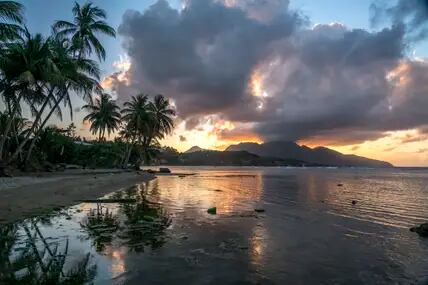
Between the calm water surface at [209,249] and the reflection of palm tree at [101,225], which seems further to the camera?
the reflection of palm tree at [101,225]

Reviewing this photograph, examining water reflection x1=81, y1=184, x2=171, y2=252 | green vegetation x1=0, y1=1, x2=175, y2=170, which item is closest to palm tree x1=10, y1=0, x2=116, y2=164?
green vegetation x1=0, y1=1, x2=175, y2=170

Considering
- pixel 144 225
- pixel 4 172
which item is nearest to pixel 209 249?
pixel 144 225

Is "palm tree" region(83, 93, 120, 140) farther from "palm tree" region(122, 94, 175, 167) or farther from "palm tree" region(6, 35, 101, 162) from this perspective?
"palm tree" region(6, 35, 101, 162)

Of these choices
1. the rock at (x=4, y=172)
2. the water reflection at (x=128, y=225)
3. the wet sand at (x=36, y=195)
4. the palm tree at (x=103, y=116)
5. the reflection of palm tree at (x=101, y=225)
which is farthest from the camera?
the palm tree at (x=103, y=116)

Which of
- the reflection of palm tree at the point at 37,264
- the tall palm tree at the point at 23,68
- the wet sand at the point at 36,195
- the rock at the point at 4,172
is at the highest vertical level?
the tall palm tree at the point at 23,68

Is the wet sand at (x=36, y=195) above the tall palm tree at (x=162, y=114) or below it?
below

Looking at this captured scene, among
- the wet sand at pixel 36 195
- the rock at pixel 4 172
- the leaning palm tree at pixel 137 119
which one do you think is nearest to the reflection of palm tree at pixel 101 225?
the wet sand at pixel 36 195

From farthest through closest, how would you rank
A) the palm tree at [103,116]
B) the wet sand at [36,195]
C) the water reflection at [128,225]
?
the palm tree at [103,116], the wet sand at [36,195], the water reflection at [128,225]

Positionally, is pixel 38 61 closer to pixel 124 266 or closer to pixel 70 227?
pixel 70 227

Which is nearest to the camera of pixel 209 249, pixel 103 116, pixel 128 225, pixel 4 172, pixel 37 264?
pixel 37 264

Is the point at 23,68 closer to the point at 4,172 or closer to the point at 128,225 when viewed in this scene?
the point at 4,172

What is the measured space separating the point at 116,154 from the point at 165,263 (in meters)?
68.4

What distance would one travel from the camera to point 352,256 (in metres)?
11.6

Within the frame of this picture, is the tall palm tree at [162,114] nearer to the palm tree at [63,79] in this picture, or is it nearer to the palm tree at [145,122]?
the palm tree at [145,122]
